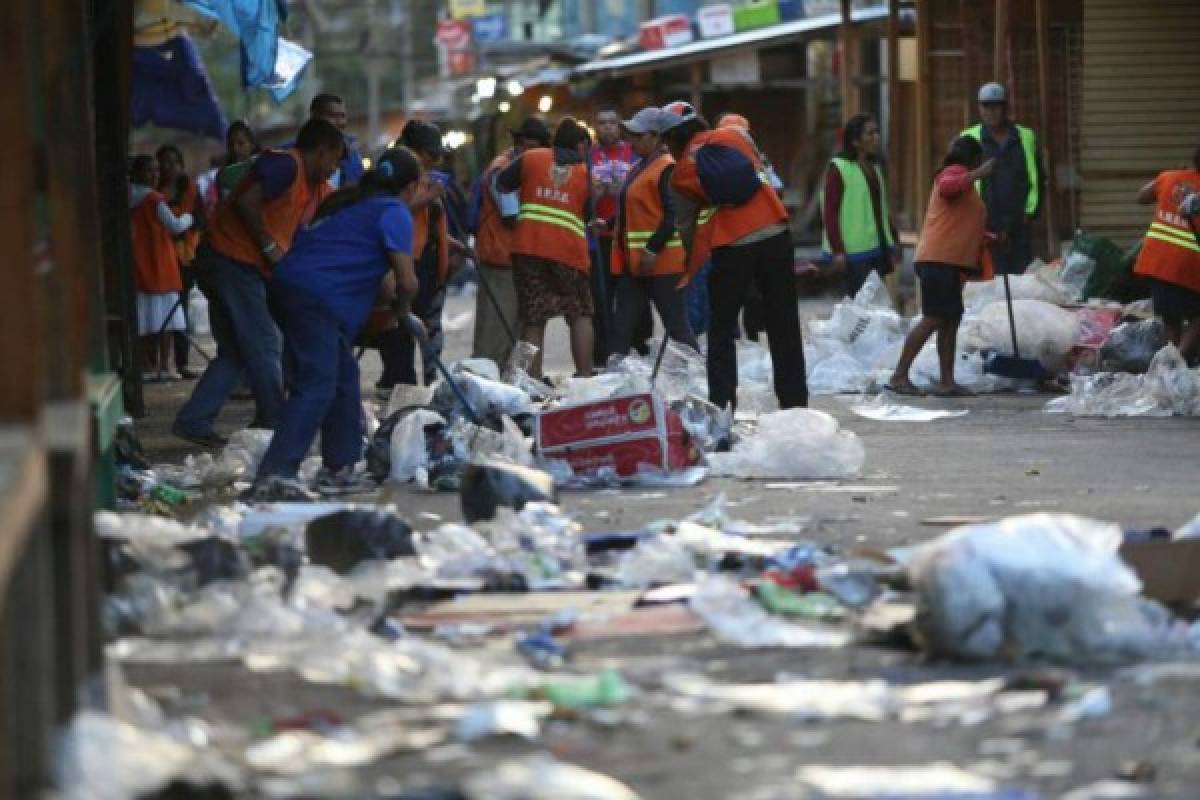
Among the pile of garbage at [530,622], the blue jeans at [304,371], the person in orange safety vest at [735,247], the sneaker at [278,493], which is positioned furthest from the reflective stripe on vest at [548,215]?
the pile of garbage at [530,622]

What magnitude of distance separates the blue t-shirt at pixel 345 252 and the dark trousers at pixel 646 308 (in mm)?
5268

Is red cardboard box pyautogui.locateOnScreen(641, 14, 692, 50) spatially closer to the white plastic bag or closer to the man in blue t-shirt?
the man in blue t-shirt

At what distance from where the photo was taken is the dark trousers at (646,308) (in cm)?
1609

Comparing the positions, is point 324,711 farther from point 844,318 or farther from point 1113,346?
point 844,318

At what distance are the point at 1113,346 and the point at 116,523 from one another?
9071 mm

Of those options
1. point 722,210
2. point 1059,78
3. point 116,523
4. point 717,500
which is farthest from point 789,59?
point 116,523

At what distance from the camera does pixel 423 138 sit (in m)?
14.6

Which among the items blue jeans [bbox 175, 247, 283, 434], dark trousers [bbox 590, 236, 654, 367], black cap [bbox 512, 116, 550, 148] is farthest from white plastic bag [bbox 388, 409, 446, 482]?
dark trousers [bbox 590, 236, 654, 367]

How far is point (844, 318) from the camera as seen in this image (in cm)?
1745

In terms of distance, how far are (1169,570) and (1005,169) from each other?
10960 mm

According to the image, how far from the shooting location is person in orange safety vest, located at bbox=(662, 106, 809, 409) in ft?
42.1

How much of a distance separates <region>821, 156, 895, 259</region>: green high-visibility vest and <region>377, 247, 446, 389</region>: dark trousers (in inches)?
117

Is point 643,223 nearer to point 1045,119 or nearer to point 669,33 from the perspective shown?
point 1045,119

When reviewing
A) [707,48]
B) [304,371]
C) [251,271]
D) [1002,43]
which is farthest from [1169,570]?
[707,48]
